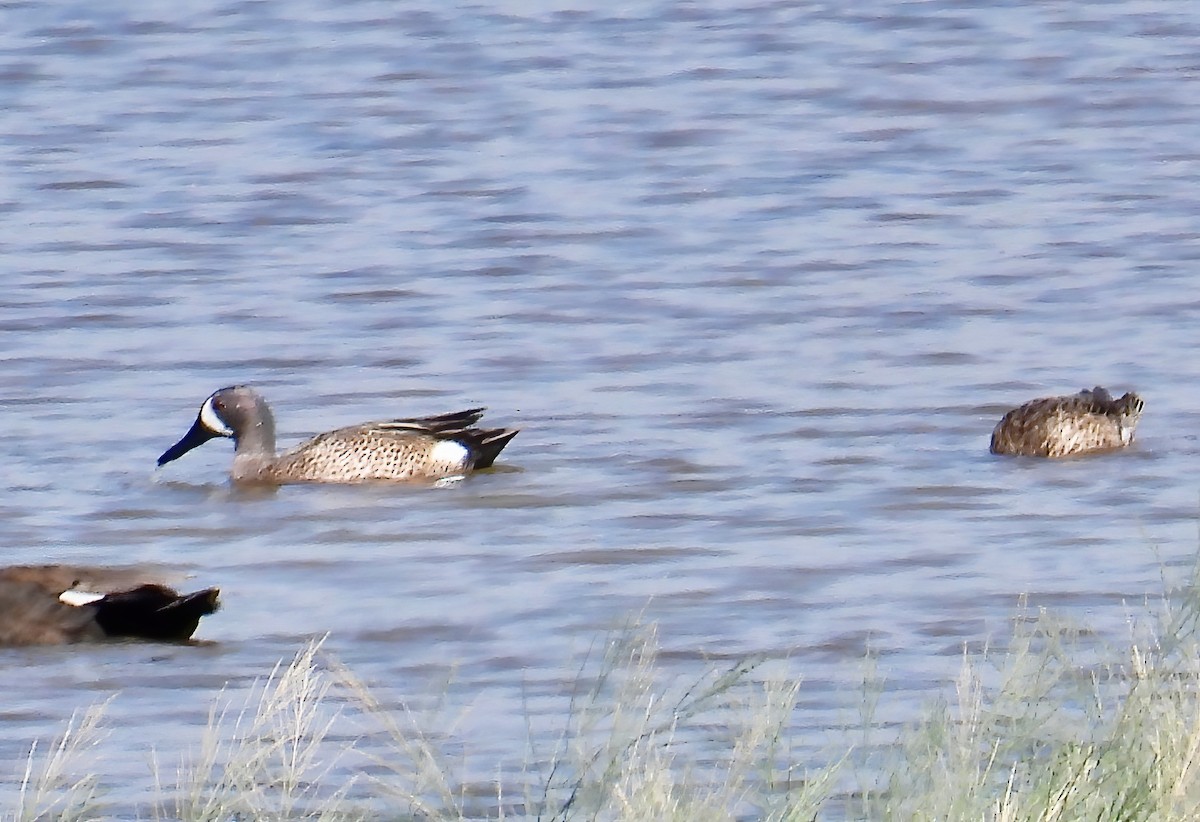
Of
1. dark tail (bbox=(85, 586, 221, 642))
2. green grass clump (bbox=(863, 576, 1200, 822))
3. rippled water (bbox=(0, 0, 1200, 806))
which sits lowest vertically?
rippled water (bbox=(0, 0, 1200, 806))

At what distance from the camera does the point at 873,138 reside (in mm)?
17391

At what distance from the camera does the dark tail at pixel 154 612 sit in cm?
797

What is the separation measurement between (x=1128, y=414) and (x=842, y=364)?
5.96ft

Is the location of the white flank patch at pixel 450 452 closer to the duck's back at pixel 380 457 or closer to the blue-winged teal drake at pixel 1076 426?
the duck's back at pixel 380 457

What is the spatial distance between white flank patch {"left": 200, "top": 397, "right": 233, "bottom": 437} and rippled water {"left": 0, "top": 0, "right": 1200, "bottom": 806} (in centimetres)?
22

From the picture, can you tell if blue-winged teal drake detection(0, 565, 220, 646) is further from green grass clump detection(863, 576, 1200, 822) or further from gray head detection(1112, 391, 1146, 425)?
gray head detection(1112, 391, 1146, 425)

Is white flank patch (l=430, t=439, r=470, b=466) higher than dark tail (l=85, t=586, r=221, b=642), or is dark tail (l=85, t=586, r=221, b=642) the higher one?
dark tail (l=85, t=586, r=221, b=642)

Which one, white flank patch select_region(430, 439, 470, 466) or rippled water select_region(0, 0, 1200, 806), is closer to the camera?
rippled water select_region(0, 0, 1200, 806)

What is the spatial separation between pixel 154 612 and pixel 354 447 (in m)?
2.65

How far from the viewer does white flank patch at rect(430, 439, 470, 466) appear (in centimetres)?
1054

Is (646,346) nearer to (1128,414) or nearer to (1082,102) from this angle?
(1128,414)

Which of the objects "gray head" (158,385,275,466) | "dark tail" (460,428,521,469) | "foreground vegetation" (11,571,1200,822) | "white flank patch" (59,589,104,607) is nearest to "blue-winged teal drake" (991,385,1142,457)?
"dark tail" (460,428,521,469)

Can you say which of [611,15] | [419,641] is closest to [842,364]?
[419,641]

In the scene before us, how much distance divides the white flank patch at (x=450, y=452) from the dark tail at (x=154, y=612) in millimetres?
2460
